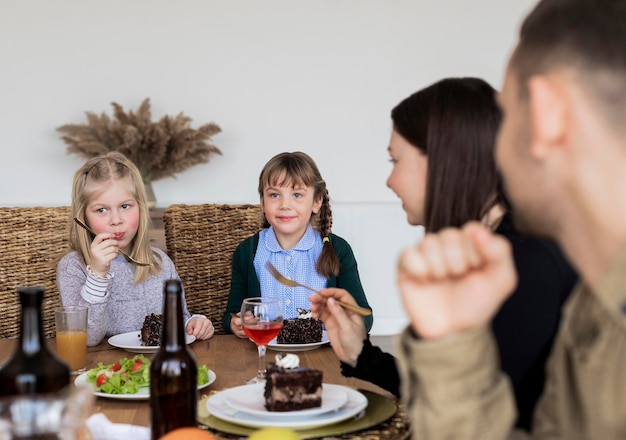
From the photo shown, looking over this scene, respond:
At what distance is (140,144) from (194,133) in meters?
0.32

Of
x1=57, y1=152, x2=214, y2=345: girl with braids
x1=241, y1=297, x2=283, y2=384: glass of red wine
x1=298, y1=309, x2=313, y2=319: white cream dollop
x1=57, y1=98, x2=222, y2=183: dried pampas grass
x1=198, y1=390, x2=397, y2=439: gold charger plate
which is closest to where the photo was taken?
x1=198, y1=390, x2=397, y2=439: gold charger plate

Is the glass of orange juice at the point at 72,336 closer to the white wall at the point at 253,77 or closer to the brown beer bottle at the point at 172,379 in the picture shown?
the brown beer bottle at the point at 172,379

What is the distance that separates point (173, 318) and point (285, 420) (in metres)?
0.27

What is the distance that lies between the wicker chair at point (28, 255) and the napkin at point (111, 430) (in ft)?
4.45

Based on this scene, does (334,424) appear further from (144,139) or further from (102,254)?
(144,139)

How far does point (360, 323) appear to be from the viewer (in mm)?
1575

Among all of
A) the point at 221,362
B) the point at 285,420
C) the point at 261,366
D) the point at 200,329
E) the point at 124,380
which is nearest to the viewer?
the point at 285,420

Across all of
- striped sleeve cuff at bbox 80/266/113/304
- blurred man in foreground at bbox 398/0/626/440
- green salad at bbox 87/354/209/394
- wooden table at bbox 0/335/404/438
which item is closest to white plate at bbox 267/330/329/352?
wooden table at bbox 0/335/404/438

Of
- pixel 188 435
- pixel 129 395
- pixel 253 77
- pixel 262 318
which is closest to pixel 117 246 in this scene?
pixel 262 318

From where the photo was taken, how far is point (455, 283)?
2.78ft

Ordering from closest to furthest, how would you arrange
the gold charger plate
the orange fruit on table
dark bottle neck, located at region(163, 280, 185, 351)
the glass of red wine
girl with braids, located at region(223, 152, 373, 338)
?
1. the orange fruit on table
2. dark bottle neck, located at region(163, 280, 185, 351)
3. the gold charger plate
4. the glass of red wine
5. girl with braids, located at region(223, 152, 373, 338)

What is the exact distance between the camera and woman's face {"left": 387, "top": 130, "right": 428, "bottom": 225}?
4.94 ft

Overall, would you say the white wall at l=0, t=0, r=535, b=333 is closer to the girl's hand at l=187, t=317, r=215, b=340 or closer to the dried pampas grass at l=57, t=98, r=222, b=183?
the dried pampas grass at l=57, t=98, r=222, b=183

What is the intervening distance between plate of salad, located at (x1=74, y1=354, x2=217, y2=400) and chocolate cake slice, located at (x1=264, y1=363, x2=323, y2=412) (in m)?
0.23
